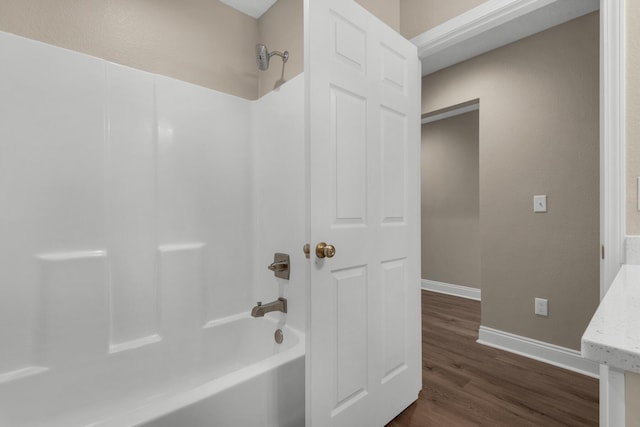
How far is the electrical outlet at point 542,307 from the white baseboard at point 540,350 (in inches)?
8.4

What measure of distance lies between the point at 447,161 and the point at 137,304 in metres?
3.78

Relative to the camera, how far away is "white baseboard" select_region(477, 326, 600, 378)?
2.03 meters

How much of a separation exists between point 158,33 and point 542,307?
326 centimetres

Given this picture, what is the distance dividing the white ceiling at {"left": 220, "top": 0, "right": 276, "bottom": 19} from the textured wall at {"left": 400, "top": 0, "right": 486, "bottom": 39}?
0.97 meters

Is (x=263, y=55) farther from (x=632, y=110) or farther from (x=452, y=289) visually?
(x=452, y=289)

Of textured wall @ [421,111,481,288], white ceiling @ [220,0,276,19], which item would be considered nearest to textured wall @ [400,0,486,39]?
white ceiling @ [220,0,276,19]

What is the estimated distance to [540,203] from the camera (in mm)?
2260

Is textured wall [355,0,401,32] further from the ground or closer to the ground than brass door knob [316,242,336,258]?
further from the ground

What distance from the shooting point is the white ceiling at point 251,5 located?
214cm

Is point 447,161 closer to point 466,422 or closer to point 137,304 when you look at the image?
point 466,422

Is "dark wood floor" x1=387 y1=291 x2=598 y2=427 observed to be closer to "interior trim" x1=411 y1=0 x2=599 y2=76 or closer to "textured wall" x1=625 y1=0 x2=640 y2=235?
"textured wall" x1=625 y1=0 x2=640 y2=235

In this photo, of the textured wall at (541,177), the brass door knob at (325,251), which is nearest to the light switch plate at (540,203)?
the textured wall at (541,177)

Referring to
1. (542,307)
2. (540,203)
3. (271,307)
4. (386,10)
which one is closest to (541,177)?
(540,203)

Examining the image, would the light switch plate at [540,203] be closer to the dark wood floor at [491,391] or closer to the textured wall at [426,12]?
the dark wood floor at [491,391]
